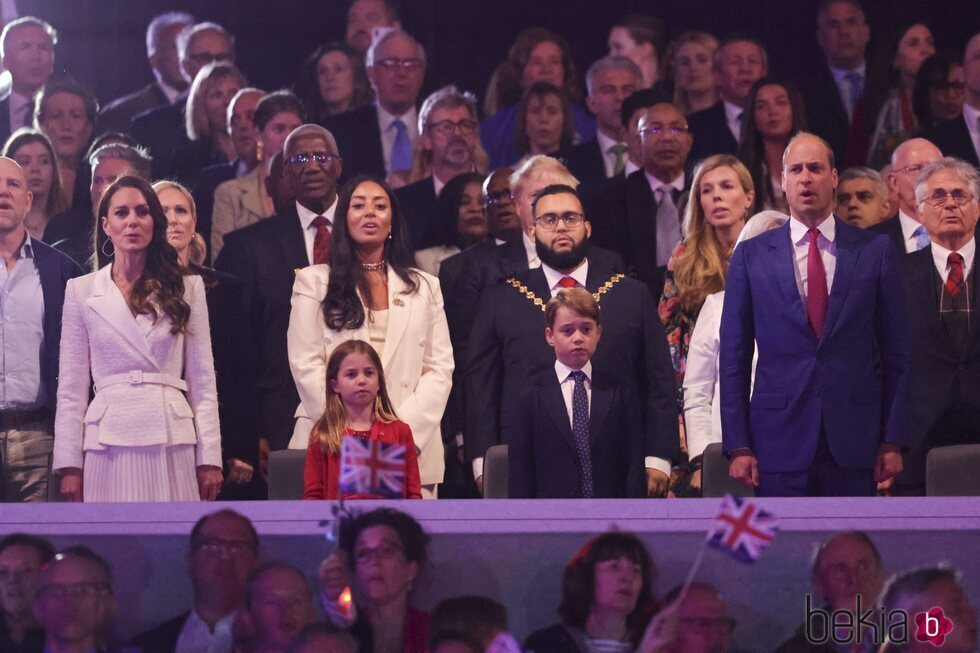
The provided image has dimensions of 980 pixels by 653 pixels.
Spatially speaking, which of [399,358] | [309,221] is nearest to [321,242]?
[309,221]

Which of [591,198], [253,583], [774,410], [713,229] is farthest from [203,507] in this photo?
[591,198]

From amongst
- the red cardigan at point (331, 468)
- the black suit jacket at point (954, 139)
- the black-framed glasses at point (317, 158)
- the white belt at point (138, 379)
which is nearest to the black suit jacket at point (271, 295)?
the black-framed glasses at point (317, 158)

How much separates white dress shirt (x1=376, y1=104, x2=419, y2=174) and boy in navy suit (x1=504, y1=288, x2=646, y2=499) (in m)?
2.46

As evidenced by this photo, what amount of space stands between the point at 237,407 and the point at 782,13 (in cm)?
403

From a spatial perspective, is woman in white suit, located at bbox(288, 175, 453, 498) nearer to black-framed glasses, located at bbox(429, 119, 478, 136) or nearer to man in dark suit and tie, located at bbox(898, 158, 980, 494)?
black-framed glasses, located at bbox(429, 119, 478, 136)

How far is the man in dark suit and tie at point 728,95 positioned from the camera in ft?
23.0

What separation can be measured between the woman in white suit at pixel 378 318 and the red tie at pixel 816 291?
122 centimetres

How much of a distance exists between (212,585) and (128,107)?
4.73 m

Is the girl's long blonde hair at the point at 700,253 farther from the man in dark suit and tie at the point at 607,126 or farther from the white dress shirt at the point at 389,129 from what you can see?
the white dress shirt at the point at 389,129

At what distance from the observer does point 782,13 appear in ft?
27.7

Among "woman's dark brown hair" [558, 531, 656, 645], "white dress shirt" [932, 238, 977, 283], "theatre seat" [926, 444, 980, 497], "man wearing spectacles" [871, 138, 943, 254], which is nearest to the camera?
"woman's dark brown hair" [558, 531, 656, 645]

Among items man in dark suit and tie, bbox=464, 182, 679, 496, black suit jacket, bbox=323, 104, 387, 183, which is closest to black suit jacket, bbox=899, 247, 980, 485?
man in dark suit and tie, bbox=464, 182, 679, 496

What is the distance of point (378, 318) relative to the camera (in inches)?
209

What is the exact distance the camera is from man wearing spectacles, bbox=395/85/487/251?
651 cm
